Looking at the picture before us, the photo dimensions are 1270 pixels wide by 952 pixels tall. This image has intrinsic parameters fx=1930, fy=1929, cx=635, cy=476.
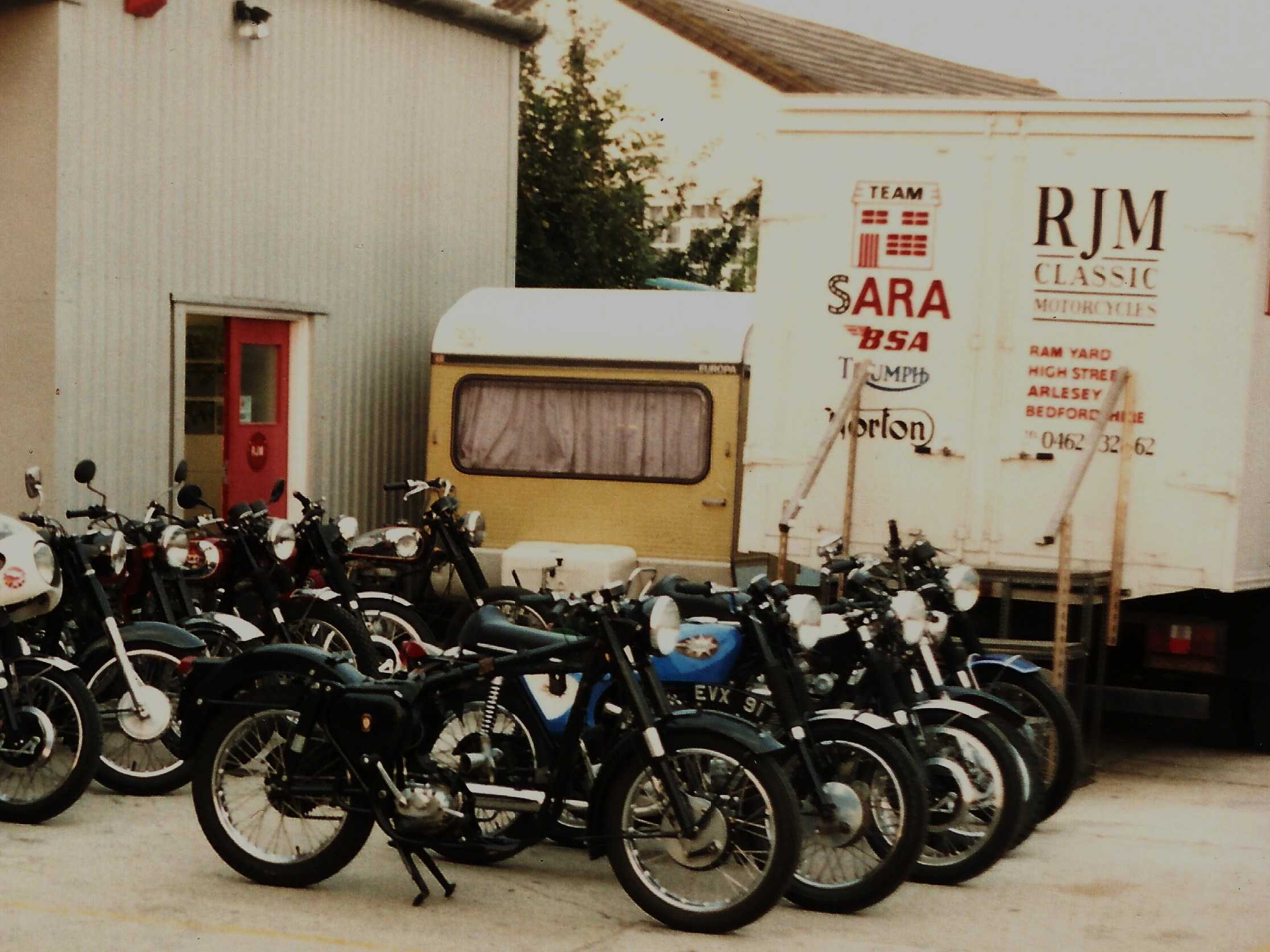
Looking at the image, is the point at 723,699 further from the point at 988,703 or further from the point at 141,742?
the point at 141,742

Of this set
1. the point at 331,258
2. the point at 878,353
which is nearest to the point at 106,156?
the point at 331,258

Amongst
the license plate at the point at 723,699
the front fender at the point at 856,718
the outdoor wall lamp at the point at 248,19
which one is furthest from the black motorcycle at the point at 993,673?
the outdoor wall lamp at the point at 248,19

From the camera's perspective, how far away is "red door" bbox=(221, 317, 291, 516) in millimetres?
12625

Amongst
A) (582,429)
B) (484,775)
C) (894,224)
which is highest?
(894,224)

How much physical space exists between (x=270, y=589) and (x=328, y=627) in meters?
0.45

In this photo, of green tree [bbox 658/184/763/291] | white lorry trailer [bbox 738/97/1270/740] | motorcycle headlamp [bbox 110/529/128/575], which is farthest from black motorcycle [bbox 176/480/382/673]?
green tree [bbox 658/184/763/291]

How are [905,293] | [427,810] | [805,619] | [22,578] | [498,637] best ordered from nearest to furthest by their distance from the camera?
1. [427,810]
2. [805,619]
3. [498,637]
4. [22,578]
5. [905,293]

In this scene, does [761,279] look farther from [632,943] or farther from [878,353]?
[632,943]

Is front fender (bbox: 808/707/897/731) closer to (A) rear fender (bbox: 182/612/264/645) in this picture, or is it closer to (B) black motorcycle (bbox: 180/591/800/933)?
(B) black motorcycle (bbox: 180/591/800/933)

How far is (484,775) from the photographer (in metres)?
6.32

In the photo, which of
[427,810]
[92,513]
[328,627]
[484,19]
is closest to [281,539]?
[328,627]

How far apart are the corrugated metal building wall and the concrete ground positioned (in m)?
4.20

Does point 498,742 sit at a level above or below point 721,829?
above

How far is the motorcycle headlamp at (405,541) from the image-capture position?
11.3 m
